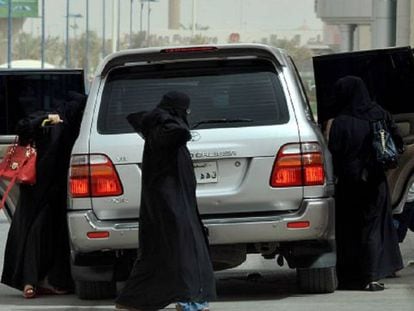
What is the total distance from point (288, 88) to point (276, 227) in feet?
3.38

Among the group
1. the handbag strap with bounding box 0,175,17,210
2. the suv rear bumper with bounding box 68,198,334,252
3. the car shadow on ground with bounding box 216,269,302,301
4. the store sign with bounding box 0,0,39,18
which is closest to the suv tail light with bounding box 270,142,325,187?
the suv rear bumper with bounding box 68,198,334,252

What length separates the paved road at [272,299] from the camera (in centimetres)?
926

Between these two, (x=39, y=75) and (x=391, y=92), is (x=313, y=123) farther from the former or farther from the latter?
(x=39, y=75)

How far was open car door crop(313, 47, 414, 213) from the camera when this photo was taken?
1063cm

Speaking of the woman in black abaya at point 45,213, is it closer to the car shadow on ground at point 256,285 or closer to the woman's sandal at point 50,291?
the woman's sandal at point 50,291

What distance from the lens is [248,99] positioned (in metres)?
9.16

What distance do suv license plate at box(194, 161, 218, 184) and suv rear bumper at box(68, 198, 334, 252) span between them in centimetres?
29

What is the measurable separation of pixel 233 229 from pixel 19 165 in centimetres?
206

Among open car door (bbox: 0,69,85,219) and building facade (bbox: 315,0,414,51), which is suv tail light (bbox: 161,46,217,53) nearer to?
open car door (bbox: 0,69,85,219)

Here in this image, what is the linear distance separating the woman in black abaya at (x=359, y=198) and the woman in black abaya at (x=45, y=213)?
210 centimetres

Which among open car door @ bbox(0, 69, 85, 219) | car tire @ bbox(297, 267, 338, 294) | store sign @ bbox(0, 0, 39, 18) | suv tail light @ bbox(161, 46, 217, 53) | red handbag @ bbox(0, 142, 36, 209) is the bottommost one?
car tire @ bbox(297, 267, 338, 294)

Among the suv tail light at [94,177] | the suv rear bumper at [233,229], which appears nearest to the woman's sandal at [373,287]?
the suv rear bumper at [233,229]

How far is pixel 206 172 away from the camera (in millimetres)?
8953

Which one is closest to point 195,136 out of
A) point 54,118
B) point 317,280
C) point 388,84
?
point 54,118
